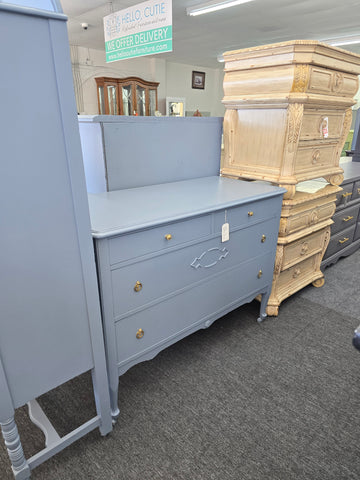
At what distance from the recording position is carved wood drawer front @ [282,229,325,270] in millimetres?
2201

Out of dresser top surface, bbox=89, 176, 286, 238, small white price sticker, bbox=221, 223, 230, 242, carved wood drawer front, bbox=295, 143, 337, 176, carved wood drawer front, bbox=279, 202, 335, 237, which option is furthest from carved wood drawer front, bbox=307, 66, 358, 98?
small white price sticker, bbox=221, 223, 230, 242

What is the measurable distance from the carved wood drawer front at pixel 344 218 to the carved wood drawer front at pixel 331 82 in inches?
40.3

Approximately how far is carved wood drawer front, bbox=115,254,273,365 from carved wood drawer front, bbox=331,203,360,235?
106cm

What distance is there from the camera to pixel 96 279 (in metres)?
1.15

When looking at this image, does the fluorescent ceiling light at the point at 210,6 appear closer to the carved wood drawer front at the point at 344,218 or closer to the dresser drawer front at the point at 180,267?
the carved wood drawer front at the point at 344,218

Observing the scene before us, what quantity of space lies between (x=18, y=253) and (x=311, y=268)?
7.50ft

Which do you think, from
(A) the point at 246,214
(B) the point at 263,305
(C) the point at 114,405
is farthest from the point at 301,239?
(C) the point at 114,405

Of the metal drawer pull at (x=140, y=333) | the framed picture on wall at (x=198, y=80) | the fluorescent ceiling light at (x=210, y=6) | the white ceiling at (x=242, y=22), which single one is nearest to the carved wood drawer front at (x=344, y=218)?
the metal drawer pull at (x=140, y=333)

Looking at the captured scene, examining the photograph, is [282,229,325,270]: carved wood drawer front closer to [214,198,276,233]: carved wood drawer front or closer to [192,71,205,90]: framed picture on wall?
[214,198,276,233]: carved wood drawer front

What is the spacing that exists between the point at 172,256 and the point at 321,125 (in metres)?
1.40

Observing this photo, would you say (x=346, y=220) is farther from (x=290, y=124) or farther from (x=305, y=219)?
(x=290, y=124)

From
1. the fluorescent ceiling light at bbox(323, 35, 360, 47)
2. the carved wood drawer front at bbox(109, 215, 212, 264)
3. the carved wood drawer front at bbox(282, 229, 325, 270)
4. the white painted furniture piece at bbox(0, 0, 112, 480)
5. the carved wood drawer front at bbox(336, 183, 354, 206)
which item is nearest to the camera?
the white painted furniture piece at bbox(0, 0, 112, 480)

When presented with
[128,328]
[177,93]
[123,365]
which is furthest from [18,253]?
[177,93]

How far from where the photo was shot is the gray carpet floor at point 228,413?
128 centimetres
